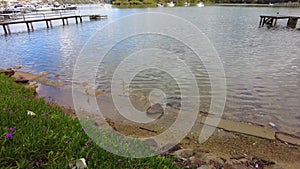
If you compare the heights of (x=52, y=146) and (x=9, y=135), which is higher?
(x=9, y=135)

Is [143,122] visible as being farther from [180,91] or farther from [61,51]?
[61,51]

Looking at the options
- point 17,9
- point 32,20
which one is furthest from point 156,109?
point 17,9

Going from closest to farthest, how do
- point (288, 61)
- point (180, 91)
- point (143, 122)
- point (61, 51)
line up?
point (143, 122), point (180, 91), point (288, 61), point (61, 51)

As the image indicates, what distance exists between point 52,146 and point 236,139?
447 centimetres

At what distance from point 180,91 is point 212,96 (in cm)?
135

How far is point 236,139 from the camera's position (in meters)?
5.29

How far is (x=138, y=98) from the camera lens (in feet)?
26.5

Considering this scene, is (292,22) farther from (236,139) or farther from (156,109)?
(236,139)

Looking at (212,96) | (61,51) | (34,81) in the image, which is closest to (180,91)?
(212,96)

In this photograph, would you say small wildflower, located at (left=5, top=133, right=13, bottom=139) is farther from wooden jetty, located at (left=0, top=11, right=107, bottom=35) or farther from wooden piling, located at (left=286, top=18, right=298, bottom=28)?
wooden piling, located at (left=286, top=18, right=298, bottom=28)

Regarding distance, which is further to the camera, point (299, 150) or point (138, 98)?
point (138, 98)

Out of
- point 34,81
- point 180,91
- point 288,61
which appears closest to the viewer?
point 180,91

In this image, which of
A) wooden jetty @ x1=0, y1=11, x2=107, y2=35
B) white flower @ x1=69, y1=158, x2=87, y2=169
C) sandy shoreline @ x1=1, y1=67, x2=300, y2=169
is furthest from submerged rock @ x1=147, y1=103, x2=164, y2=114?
wooden jetty @ x1=0, y1=11, x2=107, y2=35

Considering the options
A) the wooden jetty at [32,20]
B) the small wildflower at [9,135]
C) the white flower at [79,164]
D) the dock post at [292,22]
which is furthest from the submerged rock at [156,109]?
the dock post at [292,22]
